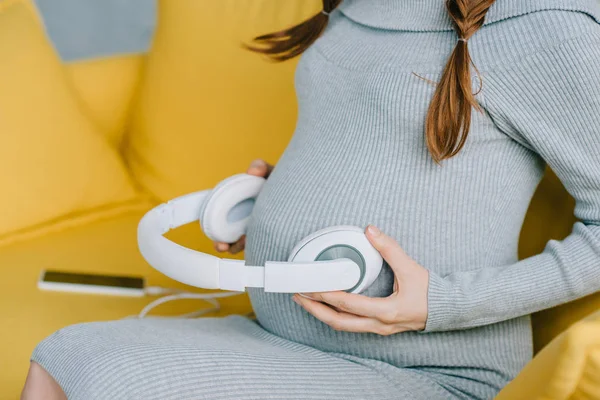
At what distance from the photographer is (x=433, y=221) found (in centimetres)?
86

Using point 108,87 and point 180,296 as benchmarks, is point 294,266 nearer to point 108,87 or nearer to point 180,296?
point 180,296

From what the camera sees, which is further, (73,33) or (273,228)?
(73,33)

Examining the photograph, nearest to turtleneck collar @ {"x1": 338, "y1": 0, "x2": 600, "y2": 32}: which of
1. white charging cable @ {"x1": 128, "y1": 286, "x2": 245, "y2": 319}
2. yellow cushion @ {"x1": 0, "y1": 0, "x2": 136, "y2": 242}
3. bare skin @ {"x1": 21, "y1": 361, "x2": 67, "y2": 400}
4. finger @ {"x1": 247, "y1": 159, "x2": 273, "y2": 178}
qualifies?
finger @ {"x1": 247, "y1": 159, "x2": 273, "y2": 178}

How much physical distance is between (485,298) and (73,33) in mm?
1426

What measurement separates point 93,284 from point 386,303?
711 millimetres

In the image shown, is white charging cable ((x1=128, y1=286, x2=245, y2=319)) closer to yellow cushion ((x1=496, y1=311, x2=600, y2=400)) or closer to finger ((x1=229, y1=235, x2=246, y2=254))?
finger ((x1=229, y1=235, x2=246, y2=254))

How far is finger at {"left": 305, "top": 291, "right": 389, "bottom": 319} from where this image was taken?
798 millimetres

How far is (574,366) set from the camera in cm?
53

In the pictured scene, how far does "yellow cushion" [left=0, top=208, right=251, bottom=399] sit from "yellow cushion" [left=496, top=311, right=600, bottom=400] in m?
0.79

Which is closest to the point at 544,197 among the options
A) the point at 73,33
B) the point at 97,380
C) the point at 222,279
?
the point at 222,279

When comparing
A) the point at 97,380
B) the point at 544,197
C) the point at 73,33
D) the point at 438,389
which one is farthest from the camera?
the point at 73,33

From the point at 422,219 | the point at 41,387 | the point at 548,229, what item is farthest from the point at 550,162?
the point at 41,387

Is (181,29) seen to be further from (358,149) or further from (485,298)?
(485,298)

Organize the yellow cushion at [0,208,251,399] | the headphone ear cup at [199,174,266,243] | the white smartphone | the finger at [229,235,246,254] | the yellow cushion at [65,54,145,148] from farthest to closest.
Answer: the yellow cushion at [65,54,145,148] < the white smartphone < the yellow cushion at [0,208,251,399] < the finger at [229,235,246,254] < the headphone ear cup at [199,174,266,243]
